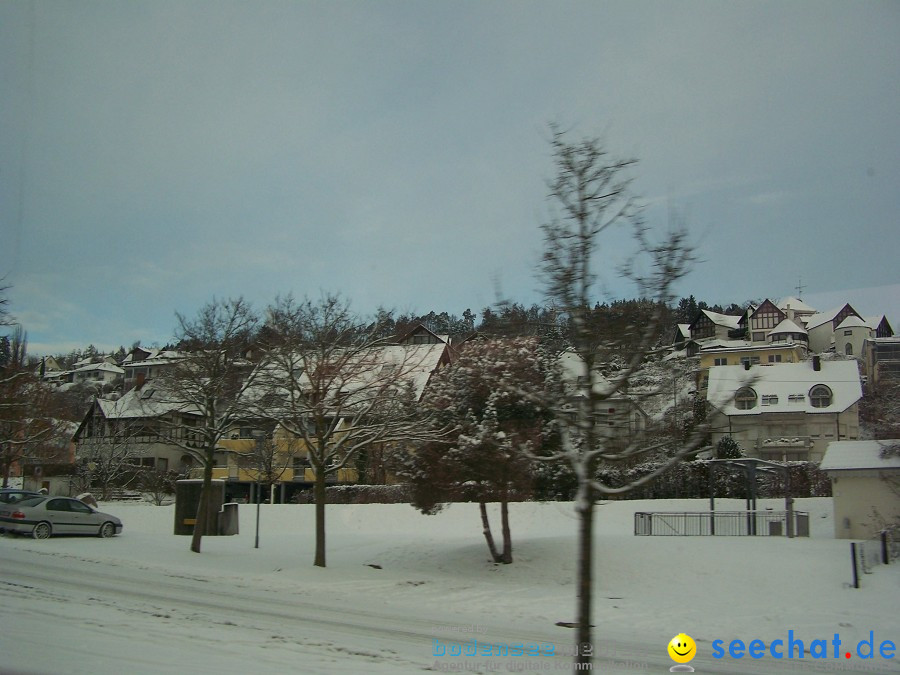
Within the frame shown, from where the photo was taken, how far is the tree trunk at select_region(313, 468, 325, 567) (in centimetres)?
2225

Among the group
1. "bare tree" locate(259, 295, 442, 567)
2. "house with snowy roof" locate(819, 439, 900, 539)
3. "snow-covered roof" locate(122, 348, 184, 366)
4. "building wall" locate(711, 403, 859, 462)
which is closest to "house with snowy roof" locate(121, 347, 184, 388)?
"snow-covered roof" locate(122, 348, 184, 366)

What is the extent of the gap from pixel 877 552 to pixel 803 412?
128 feet

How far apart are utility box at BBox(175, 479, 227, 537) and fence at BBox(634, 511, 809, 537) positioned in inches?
700

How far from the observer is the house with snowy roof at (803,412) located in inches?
2248

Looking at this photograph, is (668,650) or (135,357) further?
(135,357)

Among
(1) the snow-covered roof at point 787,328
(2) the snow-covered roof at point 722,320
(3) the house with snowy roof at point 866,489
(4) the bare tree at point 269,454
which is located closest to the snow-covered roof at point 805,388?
(1) the snow-covered roof at point 787,328

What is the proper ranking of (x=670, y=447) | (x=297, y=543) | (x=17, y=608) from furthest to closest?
(x=297, y=543), (x=17, y=608), (x=670, y=447)

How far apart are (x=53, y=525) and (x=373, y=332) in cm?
1368

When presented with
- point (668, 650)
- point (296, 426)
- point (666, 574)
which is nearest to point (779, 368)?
point (666, 574)

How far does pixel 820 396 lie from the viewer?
58562 millimetres

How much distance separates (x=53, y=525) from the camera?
1032 inches

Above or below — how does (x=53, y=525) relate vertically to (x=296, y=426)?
below

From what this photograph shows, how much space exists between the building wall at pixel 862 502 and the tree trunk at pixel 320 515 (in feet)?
63.3

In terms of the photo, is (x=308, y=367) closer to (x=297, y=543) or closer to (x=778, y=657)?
(x=297, y=543)
